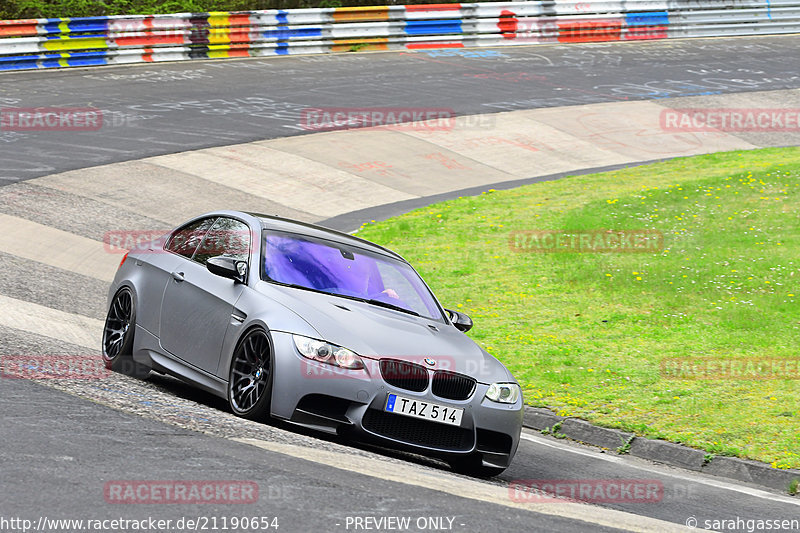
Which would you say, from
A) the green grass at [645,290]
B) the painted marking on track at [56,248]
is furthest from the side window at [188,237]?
the painted marking on track at [56,248]

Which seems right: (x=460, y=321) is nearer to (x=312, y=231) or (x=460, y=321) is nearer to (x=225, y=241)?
(x=312, y=231)

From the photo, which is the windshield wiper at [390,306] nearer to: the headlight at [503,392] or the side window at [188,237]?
the headlight at [503,392]

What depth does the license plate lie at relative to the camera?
7.17 metres

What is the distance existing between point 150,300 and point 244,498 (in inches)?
149

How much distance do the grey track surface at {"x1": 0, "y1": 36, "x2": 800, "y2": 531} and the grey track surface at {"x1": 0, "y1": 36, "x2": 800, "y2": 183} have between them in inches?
2.4

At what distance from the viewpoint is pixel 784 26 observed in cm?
3769

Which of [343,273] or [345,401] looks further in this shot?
[343,273]

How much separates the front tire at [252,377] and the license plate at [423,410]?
2.79 feet

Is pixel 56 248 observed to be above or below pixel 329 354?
below

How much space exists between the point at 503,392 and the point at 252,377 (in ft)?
5.95

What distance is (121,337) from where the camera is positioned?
9250 mm

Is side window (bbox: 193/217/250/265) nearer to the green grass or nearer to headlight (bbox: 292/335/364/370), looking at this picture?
headlight (bbox: 292/335/364/370)

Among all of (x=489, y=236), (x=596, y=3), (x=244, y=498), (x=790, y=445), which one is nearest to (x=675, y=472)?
(x=790, y=445)

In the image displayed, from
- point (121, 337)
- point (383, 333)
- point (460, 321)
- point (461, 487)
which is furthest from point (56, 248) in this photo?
point (461, 487)
